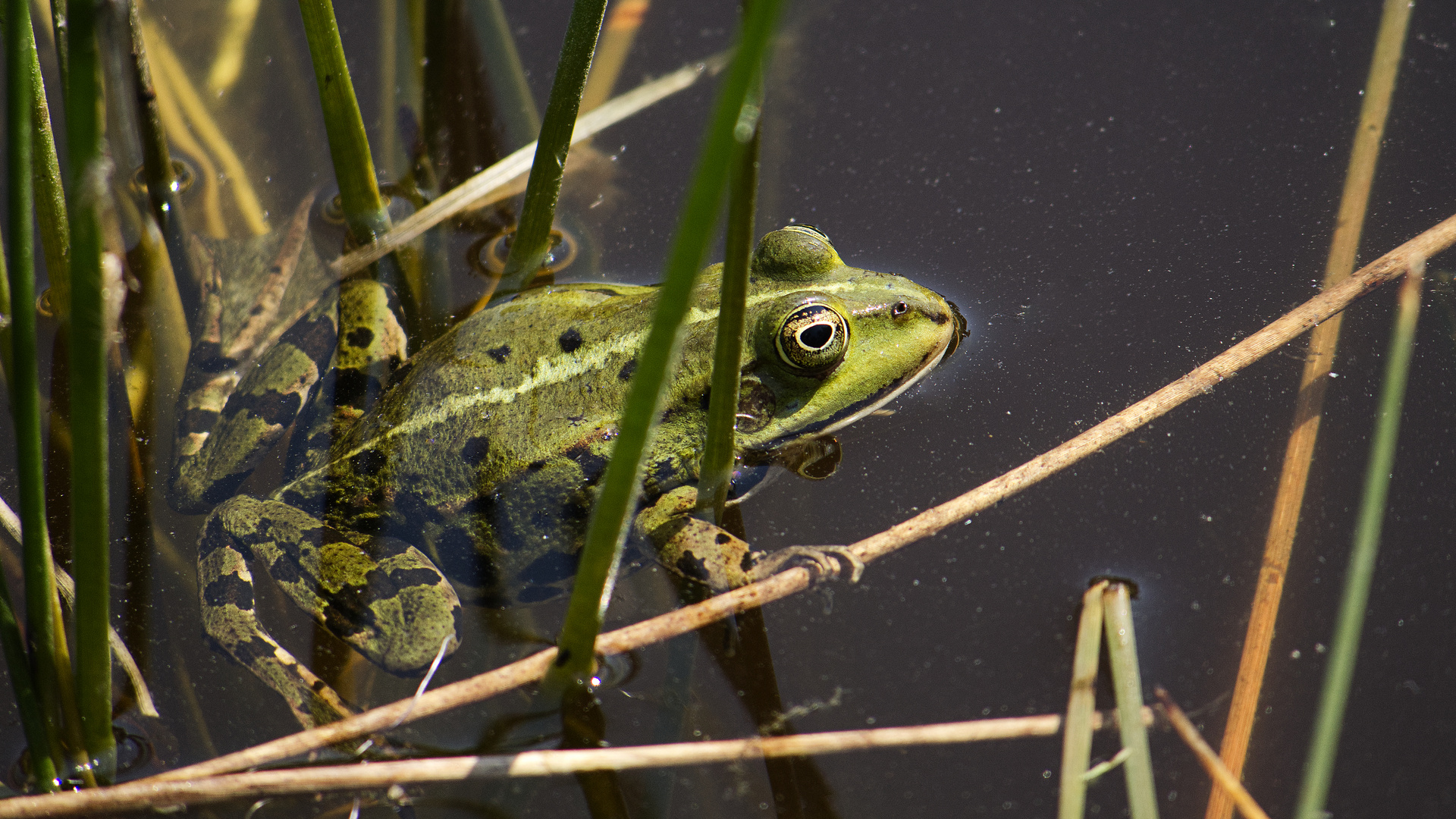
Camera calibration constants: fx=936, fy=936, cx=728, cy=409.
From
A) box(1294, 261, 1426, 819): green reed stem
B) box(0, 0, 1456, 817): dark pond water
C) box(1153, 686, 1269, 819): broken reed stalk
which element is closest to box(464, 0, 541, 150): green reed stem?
box(0, 0, 1456, 817): dark pond water

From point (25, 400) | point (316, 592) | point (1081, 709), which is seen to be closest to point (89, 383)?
point (25, 400)

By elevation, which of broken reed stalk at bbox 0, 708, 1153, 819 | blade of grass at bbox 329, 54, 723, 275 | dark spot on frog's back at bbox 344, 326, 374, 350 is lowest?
broken reed stalk at bbox 0, 708, 1153, 819

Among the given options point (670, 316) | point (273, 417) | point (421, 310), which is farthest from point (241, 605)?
point (670, 316)

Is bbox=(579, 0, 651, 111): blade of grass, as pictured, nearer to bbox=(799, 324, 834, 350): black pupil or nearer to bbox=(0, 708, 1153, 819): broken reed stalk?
bbox=(799, 324, 834, 350): black pupil

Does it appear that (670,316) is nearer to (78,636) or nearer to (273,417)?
(78,636)

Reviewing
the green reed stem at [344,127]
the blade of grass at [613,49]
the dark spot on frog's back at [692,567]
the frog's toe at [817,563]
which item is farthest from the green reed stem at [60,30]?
the frog's toe at [817,563]

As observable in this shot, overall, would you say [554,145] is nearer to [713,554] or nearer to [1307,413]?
[713,554]

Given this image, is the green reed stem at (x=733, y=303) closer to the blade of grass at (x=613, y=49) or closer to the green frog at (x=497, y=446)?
the green frog at (x=497, y=446)
